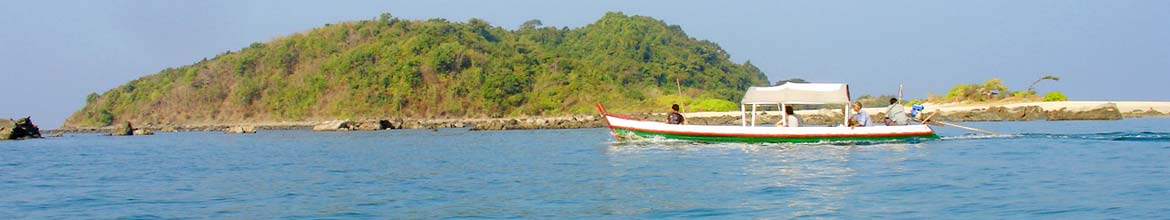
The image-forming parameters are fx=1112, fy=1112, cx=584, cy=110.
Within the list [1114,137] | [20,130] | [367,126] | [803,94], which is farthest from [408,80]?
[1114,137]

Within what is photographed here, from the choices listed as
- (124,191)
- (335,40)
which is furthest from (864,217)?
(335,40)

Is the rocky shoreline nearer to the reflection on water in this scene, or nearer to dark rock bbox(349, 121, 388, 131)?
dark rock bbox(349, 121, 388, 131)

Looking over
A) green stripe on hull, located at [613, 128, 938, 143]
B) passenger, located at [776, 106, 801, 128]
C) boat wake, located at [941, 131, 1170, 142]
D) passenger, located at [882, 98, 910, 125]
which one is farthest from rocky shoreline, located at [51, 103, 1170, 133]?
passenger, located at [776, 106, 801, 128]

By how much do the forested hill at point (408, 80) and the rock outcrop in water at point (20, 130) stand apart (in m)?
27.1

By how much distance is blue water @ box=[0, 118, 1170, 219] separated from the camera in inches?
551

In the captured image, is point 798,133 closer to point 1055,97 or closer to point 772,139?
point 772,139

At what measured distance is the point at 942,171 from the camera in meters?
19.1

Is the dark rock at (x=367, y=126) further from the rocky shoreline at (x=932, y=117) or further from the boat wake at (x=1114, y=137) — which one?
the boat wake at (x=1114, y=137)

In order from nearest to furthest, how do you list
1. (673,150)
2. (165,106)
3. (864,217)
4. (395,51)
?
(864,217), (673,150), (395,51), (165,106)

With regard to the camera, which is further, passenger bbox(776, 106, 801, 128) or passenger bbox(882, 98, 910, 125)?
passenger bbox(882, 98, 910, 125)

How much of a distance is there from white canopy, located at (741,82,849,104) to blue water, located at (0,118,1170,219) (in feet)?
3.79

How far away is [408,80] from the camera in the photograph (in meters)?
78.5

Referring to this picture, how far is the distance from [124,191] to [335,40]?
233 ft

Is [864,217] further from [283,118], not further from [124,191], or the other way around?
[283,118]
